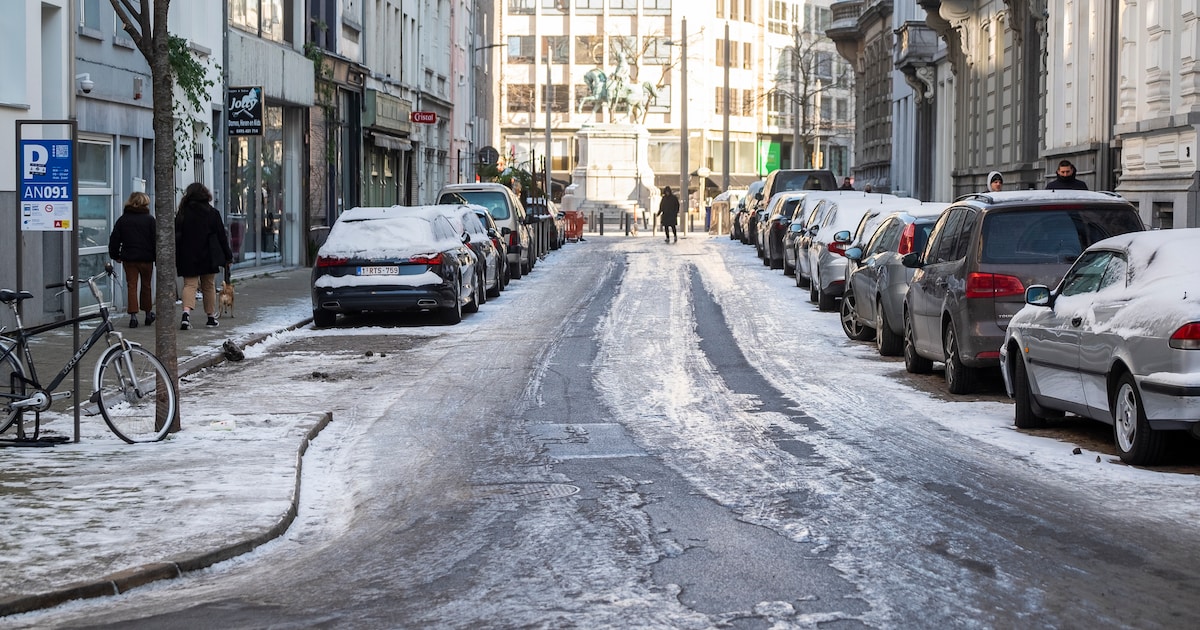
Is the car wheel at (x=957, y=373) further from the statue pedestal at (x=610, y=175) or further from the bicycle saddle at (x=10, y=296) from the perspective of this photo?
the statue pedestal at (x=610, y=175)

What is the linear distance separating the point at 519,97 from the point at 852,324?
304 feet

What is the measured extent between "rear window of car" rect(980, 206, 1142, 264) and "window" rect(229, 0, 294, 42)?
19505mm

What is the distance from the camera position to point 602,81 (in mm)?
79750

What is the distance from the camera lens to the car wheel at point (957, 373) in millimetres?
13727

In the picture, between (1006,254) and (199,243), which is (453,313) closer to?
(199,243)

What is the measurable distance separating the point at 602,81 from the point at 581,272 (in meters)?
45.9

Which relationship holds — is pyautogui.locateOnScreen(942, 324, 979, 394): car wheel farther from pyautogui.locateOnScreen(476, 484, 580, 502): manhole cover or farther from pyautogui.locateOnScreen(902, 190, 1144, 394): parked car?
pyautogui.locateOnScreen(476, 484, 580, 502): manhole cover

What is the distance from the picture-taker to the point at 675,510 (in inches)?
339

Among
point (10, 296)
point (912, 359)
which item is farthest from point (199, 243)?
point (10, 296)

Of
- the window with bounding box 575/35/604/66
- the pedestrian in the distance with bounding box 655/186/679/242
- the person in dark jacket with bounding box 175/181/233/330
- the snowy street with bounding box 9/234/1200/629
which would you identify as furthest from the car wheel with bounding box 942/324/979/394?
the window with bounding box 575/35/604/66

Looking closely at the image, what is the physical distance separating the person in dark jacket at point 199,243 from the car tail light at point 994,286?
1020cm

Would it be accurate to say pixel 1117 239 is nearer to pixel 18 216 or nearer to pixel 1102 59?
pixel 18 216

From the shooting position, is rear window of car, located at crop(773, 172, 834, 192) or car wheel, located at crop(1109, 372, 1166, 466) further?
rear window of car, located at crop(773, 172, 834, 192)

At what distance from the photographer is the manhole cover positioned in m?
9.10
